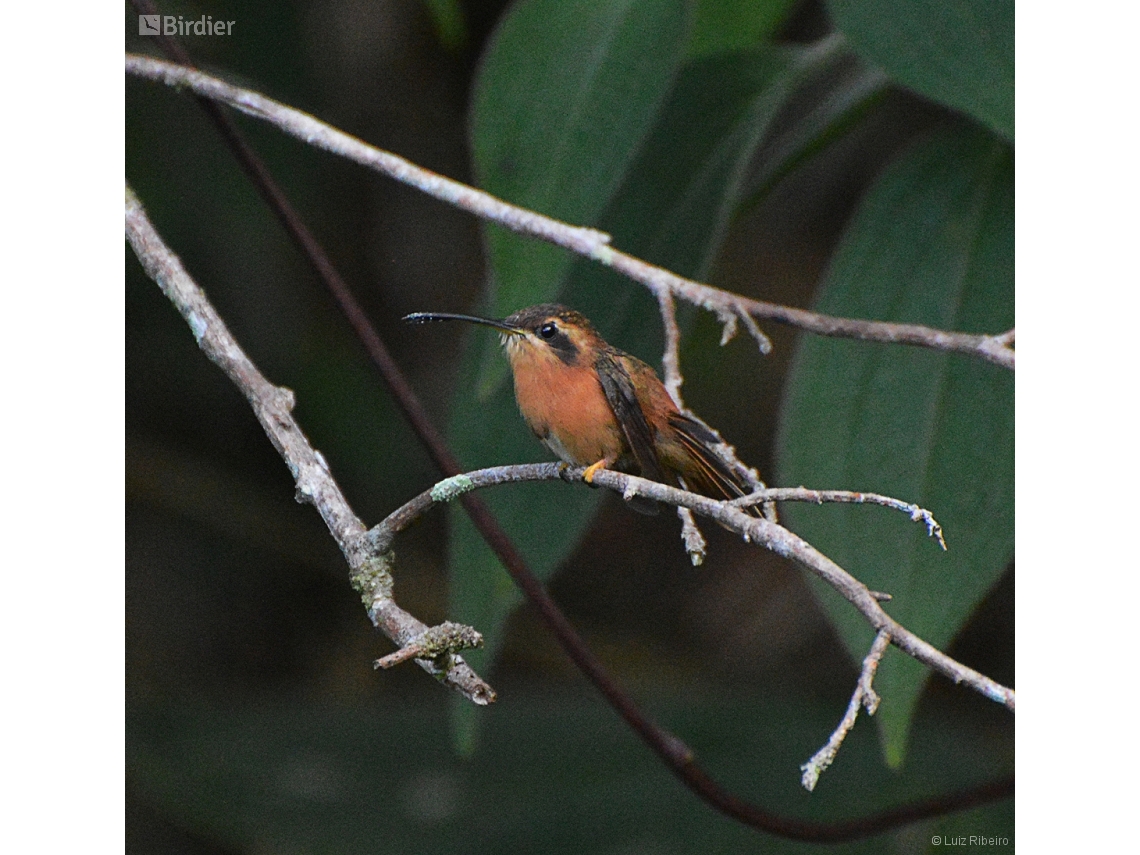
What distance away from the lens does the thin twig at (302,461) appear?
67 centimetres

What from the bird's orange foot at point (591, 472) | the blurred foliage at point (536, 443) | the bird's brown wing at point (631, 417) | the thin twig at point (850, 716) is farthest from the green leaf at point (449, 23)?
the thin twig at point (850, 716)

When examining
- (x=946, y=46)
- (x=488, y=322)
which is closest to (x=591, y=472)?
(x=488, y=322)

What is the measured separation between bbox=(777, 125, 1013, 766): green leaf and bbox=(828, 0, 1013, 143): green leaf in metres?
0.19

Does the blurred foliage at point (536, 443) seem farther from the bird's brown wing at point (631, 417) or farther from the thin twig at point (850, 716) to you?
the thin twig at point (850, 716)

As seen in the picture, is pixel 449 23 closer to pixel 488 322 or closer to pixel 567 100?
pixel 567 100

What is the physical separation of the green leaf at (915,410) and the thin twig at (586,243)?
0.73 feet

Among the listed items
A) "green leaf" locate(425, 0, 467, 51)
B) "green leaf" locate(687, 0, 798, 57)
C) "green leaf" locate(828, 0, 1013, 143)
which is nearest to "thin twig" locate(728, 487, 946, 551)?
"green leaf" locate(828, 0, 1013, 143)

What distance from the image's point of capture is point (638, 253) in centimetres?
134

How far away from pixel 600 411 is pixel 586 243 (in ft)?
0.49

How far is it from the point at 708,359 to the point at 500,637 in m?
0.40

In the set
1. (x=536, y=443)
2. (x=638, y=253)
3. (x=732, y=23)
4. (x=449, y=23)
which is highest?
(x=732, y=23)

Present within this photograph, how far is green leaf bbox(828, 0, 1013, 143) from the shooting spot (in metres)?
1.12
